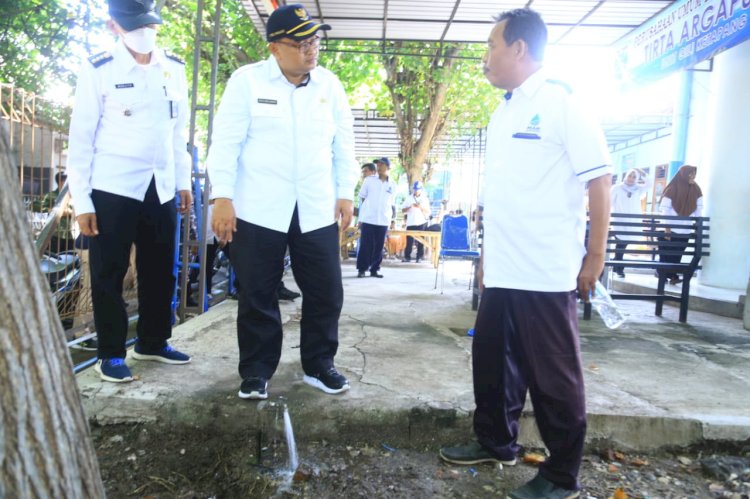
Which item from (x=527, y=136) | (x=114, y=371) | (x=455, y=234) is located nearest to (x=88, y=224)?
(x=114, y=371)

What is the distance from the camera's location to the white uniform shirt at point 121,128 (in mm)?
2645

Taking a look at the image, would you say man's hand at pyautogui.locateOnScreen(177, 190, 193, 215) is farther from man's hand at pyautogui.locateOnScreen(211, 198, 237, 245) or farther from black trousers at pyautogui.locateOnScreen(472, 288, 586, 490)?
black trousers at pyautogui.locateOnScreen(472, 288, 586, 490)

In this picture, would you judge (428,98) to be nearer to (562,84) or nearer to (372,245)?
(372,245)

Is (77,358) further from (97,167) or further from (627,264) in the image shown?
(627,264)

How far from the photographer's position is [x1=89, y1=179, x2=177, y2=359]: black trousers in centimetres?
269

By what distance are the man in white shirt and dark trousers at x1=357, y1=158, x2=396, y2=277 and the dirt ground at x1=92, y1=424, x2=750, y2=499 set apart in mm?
6147

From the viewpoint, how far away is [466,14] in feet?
19.9

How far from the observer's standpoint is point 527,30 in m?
1.98

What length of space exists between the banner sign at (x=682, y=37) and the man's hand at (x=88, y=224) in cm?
564

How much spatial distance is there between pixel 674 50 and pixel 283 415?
5806 mm

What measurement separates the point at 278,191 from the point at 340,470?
127 cm

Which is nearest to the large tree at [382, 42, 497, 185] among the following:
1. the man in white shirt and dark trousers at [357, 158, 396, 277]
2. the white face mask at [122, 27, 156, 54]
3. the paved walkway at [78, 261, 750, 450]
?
the man in white shirt and dark trousers at [357, 158, 396, 277]

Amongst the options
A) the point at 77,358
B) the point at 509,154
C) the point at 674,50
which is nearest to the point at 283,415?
the point at 509,154

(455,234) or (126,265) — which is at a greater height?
(455,234)
